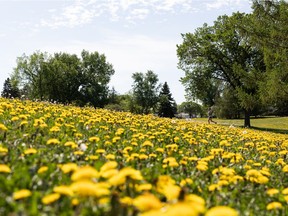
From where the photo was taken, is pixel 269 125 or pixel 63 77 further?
pixel 63 77

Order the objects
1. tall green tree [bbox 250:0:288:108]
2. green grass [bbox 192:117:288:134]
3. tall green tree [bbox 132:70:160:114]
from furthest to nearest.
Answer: tall green tree [bbox 132:70:160:114] < green grass [bbox 192:117:288:134] < tall green tree [bbox 250:0:288:108]

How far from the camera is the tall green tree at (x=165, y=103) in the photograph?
75.4 metres

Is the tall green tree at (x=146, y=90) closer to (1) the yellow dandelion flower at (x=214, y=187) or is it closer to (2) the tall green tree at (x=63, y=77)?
(2) the tall green tree at (x=63, y=77)

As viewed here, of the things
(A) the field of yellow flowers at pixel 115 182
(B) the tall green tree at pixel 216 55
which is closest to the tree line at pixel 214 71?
(B) the tall green tree at pixel 216 55

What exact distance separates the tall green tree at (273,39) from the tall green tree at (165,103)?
143 ft

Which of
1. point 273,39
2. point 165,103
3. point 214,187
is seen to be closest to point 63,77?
point 165,103

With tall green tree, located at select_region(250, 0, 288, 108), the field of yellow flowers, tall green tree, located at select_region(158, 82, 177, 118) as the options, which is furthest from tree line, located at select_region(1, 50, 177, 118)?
the field of yellow flowers

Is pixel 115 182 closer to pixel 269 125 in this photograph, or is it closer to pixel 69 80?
pixel 269 125

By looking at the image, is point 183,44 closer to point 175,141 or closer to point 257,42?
point 257,42

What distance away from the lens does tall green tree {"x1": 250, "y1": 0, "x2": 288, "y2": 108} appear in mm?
22703

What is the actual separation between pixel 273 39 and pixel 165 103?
2162 inches

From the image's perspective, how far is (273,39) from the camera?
23.4 meters

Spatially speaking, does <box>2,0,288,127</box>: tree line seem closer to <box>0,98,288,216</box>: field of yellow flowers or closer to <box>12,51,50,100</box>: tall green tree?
<box>12,51,50,100</box>: tall green tree

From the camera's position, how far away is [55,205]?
284cm
